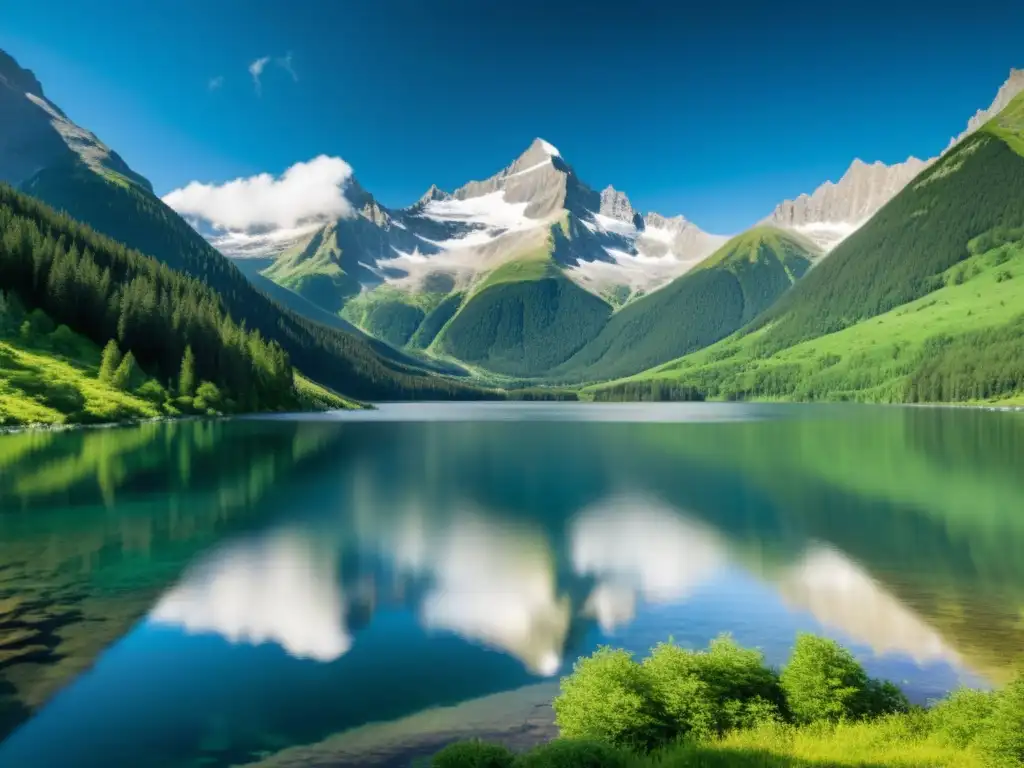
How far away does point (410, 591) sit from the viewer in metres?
36.5

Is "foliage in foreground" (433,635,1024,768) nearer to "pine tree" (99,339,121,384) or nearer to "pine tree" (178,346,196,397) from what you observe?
"pine tree" (99,339,121,384)

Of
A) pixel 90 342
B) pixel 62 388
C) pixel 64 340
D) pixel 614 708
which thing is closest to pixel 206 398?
pixel 90 342

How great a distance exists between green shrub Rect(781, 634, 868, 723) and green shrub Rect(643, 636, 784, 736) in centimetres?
52

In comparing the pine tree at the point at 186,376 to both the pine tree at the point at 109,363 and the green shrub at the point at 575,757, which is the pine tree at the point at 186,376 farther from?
the green shrub at the point at 575,757

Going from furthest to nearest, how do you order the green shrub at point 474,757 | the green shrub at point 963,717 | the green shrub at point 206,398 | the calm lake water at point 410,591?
the green shrub at point 206,398 < the calm lake water at point 410,591 < the green shrub at point 963,717 < the green shrub at point 474,757

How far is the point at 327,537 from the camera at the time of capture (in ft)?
160

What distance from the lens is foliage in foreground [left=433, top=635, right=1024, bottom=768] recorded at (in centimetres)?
1628

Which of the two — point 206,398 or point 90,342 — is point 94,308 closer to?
point 90,342

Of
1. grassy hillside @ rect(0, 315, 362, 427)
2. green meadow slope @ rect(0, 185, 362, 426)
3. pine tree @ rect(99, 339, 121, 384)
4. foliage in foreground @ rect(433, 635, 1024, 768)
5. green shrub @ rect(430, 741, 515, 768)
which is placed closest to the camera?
foliage in foreground @ rect(433, 635, 1024, 768)

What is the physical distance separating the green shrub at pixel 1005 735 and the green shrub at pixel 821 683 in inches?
148

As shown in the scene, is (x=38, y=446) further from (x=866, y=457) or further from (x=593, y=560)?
(x=866, y=457)

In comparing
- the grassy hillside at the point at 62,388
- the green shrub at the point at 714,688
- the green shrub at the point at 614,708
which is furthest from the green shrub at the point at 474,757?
the grassy hillside at the point at 62,388

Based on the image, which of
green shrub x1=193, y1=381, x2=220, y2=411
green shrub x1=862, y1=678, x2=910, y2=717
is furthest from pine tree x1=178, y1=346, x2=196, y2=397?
green shrub x1=862, y1=678, x2=910, y2=717

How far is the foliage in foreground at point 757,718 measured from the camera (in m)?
16.3
